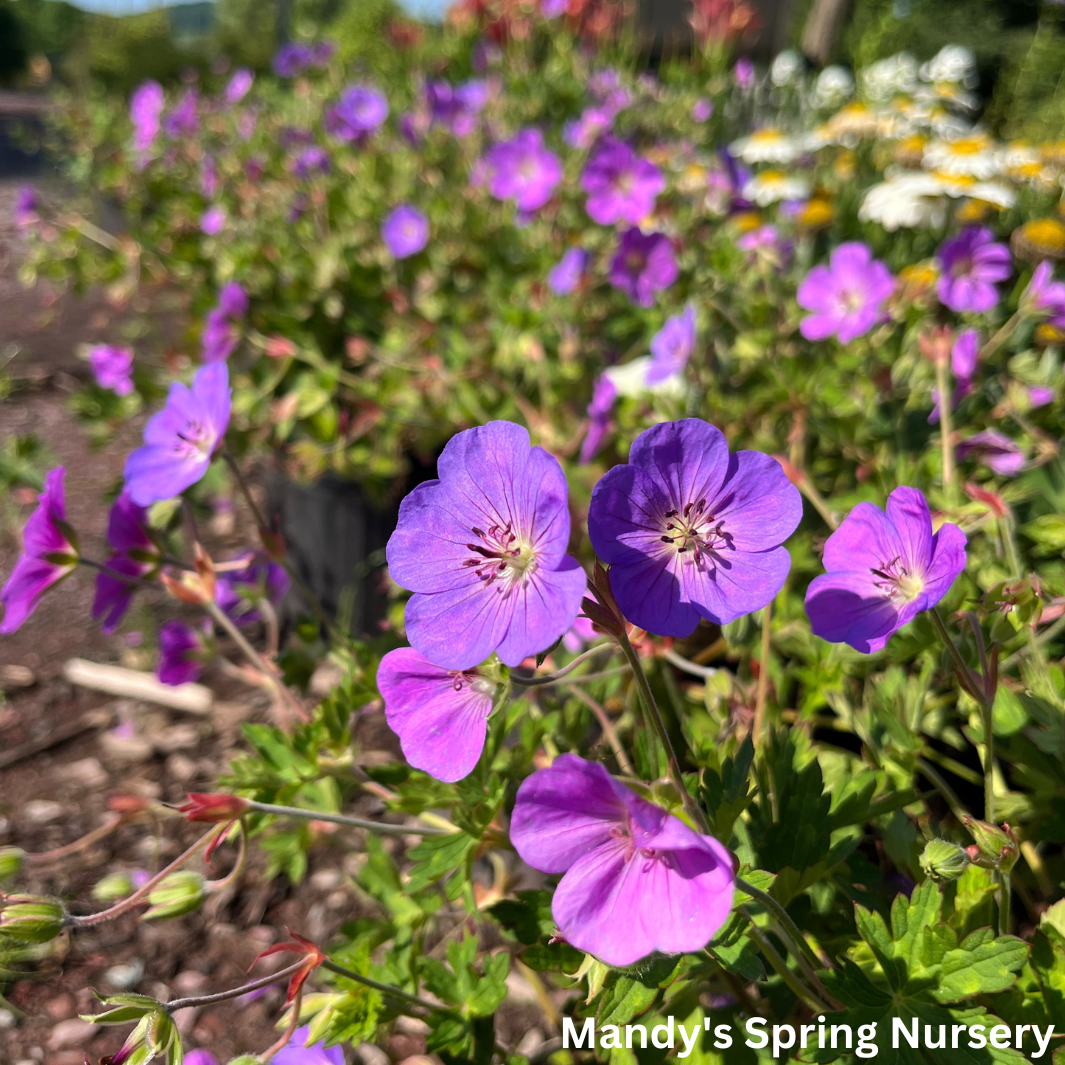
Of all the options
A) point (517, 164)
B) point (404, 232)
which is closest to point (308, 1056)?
point (404, 232)

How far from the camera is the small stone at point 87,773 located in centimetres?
210

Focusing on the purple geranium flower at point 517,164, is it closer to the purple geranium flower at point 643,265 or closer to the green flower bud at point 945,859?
the purple geranium flower at point 643,265

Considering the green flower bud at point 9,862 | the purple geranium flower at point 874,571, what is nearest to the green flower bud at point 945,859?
the purple geranium flower at point 874,571

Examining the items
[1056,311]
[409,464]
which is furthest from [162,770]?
[1056,311]

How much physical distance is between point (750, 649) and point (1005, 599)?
0.55m

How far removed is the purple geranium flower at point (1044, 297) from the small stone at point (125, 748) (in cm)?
226

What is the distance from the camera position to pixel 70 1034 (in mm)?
1503

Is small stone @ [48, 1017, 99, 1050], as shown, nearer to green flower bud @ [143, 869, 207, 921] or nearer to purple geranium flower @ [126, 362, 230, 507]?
green flower bud @ [143, 869, 207, 921]

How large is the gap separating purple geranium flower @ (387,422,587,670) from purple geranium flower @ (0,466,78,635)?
59 cm

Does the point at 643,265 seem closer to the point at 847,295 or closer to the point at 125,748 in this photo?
the point at 847,295

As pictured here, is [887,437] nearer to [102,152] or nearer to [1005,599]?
[1005,599]

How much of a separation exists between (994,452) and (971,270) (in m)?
0.49

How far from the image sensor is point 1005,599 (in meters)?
0.85

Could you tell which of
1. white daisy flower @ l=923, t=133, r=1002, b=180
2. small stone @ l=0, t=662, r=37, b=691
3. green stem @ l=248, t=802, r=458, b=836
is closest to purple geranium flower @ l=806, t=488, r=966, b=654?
green stem @ l=248, t=802, r=458, b=836
